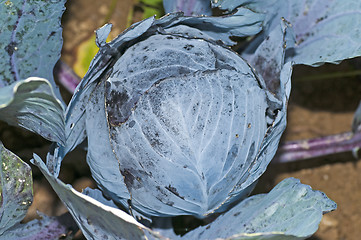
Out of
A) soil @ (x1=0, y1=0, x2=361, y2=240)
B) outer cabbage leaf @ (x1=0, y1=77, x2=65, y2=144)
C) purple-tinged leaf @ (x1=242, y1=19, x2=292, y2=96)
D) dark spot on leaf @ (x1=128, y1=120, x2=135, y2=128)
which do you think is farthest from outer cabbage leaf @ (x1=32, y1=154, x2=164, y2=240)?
soil @ (x1=0, y1=0, x2=361, y2=240)

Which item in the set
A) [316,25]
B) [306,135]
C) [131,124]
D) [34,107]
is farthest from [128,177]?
[306,135]

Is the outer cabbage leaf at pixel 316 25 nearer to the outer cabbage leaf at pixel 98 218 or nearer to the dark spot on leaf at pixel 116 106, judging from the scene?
the dark spot on leaf at pixel 116 106

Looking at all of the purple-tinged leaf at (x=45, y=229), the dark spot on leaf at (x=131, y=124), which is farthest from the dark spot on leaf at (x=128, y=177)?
the purple-tinged leaf at (x=45, y=229)

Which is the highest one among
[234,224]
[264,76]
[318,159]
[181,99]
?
[181,99]

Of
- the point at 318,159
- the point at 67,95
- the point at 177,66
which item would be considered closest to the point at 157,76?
the point at 177,66

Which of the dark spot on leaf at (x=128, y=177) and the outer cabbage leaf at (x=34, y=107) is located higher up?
the outer cabbage leaf at (x=34, y=107)

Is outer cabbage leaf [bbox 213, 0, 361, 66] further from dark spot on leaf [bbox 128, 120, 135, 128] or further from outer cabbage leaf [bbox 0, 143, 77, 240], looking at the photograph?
outer cabbage leaf [bbox 0, 143, 77, 240]

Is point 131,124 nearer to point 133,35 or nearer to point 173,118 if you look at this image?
point 173,118

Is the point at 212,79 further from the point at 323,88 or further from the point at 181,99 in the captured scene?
the point at 323,88
